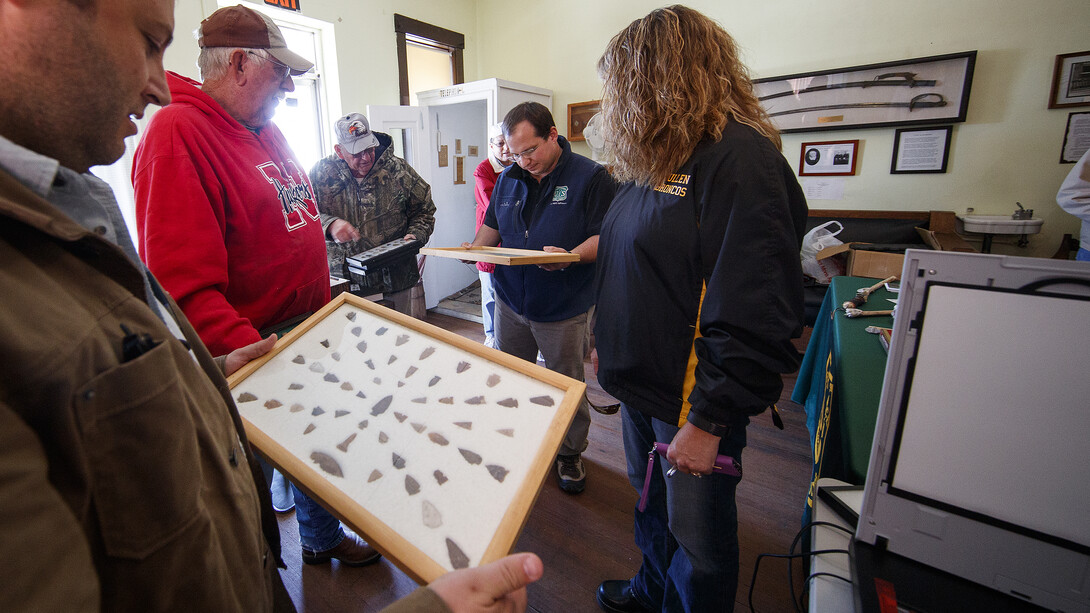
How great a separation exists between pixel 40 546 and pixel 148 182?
1021mm

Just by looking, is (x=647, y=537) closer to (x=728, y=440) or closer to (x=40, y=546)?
(x=728, y=440)

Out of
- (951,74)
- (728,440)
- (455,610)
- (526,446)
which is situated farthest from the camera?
(951,74)

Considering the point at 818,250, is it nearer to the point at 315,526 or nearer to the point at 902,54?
the point at 902,54

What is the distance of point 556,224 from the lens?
187 centimetres

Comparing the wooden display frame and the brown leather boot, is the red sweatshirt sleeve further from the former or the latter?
the brown leather boot

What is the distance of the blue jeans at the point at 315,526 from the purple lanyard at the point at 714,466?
109cm

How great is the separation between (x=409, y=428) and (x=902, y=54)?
429 centimetres

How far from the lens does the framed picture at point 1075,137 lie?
2979 mm

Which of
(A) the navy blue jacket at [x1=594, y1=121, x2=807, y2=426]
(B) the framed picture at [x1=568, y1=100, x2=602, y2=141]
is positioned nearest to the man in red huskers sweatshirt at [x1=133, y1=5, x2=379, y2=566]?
(A) the navy blue jacket at [x1=594, y1=121, x2=807, y2=426]

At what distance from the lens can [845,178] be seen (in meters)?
3.75

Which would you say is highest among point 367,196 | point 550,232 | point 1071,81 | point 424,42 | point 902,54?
point 424,42

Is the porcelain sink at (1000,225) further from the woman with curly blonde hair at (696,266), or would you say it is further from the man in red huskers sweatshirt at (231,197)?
the man in red huskers sweatshirt at (231,197)

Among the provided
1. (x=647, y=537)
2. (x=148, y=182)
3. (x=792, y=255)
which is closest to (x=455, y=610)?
(x=792, y=255)

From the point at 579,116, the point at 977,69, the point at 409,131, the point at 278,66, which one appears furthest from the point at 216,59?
the point at 977,69
